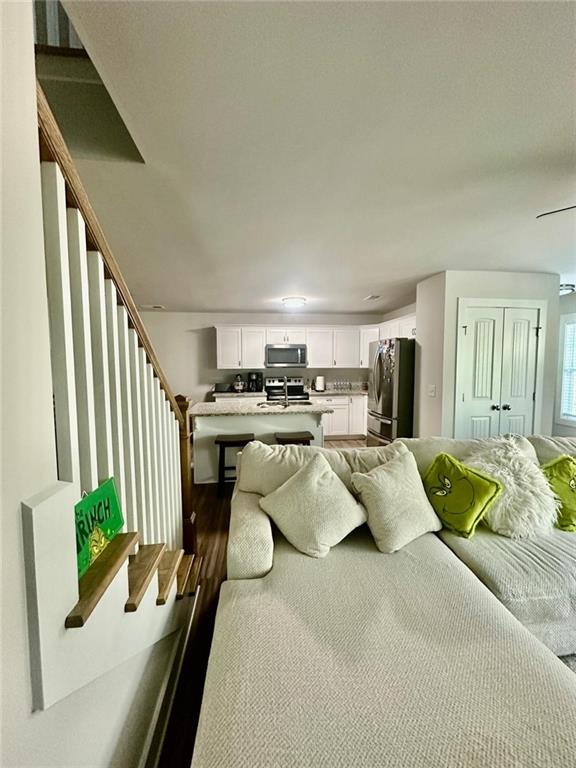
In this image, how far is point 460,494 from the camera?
175 centimetres

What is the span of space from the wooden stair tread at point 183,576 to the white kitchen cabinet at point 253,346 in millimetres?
4215

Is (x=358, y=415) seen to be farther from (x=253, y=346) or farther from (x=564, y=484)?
(x=564, y=484)

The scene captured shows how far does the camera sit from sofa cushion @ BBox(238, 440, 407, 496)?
1853mm

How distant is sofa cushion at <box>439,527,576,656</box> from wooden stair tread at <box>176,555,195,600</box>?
54.7 inches

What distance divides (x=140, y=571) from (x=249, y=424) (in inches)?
94.2

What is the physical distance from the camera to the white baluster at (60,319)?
700 mm

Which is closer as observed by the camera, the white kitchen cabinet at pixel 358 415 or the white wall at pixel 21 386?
the white wall at pixel 21 386

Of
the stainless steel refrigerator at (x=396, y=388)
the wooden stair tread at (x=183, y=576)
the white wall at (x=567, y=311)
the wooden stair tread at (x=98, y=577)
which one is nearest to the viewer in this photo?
the wooden stair tread at (x=98, y=577)

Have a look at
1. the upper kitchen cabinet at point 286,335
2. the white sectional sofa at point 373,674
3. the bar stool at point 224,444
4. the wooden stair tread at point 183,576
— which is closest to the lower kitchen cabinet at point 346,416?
the upper kitchen cabinet at point 286,335

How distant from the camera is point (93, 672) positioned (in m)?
0.72

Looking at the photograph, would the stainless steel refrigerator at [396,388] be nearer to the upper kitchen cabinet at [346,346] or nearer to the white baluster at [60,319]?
the upper kitchen cabinet at [346,346]

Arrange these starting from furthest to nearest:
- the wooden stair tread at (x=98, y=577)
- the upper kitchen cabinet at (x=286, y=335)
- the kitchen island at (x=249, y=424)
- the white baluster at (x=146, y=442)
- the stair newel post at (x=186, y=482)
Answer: the upper kitchen cabinet at (x=286, y=335) < the kitchen island at (x=249, y=424) < the stair newel post at (x=186, y=482) < the white baluster at (x=146, y=442) < the wooden stair tread at (x=98, y=577)

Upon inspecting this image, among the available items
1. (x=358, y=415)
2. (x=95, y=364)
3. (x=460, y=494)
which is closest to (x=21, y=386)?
(x=95, y=364)

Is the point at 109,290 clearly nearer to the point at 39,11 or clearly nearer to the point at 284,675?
the point at 284,675
